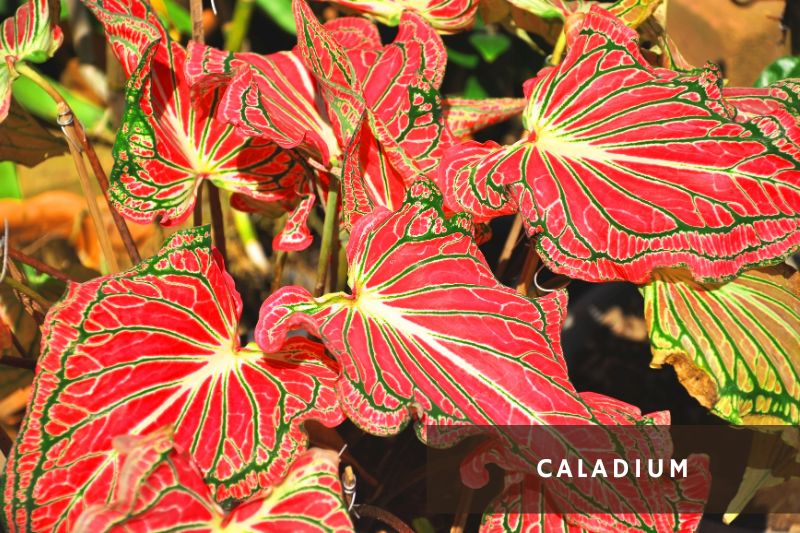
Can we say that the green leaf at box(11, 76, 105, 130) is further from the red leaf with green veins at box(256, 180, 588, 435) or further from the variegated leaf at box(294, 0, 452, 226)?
the red leaf with green veins at box(256, 180, 588, 435)

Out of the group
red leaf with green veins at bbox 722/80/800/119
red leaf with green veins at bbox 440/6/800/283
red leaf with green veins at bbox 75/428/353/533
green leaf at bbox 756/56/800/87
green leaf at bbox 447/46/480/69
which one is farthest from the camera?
green leaf at bbox 447/46/480/69

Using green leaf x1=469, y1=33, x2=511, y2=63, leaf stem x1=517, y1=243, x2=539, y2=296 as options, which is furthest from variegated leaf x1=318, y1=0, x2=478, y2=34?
green leaf x1=469, y1=33, x2=511, y2=63

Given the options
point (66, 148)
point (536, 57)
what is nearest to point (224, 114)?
point (66, 148)

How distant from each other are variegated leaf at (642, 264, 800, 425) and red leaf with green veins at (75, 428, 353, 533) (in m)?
0.32

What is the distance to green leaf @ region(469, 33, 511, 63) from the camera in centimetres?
142

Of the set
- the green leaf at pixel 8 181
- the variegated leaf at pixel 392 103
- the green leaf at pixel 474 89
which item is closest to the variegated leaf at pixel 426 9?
the variegated leaf at pixel 392 103

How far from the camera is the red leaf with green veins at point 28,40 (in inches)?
32.1

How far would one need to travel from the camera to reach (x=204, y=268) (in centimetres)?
73

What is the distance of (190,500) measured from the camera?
0.62 m

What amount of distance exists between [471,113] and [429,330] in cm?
36

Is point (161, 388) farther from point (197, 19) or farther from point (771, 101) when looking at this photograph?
point (771, 101)

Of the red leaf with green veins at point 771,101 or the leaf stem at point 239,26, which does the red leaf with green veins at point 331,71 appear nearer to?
the red leaf with green veins at point 771,101

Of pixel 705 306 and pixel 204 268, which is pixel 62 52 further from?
pixel 705 306

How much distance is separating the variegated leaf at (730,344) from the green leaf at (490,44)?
2.38 feet
